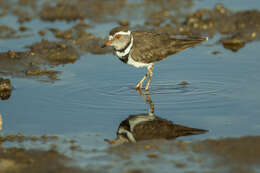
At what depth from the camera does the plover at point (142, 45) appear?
32.8 ft

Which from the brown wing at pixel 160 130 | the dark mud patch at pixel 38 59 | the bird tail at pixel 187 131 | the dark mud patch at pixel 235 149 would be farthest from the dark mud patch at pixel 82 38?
the dark mud patch at pixel 235 149

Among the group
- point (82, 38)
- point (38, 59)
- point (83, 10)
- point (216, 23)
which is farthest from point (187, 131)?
point (83, 10)

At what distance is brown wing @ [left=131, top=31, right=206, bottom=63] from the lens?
10031mm

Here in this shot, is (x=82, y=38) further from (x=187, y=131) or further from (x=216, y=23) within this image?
(x=187, y=131)

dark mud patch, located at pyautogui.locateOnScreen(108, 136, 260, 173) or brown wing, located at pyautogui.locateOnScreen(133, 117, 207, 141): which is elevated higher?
brown wing, located at pyautogui.locateOnScreen(133, 117, 207, 141)

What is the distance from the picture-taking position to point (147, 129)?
786 centimetres

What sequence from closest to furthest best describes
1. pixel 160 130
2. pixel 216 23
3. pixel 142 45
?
pixel 160 130, pixel 142 45, pixel 216 23

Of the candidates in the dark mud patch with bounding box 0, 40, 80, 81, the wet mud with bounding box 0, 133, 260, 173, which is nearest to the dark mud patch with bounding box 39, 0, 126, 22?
the dark mud patch with bounding box 0, 40, 80, 81

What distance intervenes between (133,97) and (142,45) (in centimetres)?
121

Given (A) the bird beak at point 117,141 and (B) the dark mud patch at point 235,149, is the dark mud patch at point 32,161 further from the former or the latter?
(B) the dark mud patch at point 235,149

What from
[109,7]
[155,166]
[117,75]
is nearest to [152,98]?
[117,75]

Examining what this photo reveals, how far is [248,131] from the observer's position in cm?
753

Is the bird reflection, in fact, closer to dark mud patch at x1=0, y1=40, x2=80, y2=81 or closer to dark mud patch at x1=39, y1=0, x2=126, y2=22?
dark mud patch at x1=0, y1=40, x2=80, y2=81

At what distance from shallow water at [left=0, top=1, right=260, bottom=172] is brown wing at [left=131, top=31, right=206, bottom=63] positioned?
568 millimetres
